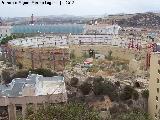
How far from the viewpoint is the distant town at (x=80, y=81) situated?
1360 centimetres

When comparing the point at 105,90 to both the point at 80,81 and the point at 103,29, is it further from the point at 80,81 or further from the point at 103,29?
the point at 103,29

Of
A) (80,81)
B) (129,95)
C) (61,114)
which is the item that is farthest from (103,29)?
(61,114)

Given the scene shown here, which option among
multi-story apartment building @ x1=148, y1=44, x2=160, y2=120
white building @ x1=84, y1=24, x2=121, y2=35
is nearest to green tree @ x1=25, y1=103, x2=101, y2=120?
multi-story apartment building @ x1=148, y1=44, x2=160, y2=120

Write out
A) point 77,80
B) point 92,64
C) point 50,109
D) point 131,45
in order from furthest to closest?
1. point 131,45
2. point 92,64
3. point 77,80
4. point 50,109

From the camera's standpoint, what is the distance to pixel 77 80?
21453 millimetres

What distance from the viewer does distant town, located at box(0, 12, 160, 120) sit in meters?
13.6

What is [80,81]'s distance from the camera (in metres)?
21.7

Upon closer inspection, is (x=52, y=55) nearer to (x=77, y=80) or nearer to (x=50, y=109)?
(x=77, y=80)

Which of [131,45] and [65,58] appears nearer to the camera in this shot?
[65,58]

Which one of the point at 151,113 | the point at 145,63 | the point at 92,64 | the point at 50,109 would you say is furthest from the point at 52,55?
the point at 50,109

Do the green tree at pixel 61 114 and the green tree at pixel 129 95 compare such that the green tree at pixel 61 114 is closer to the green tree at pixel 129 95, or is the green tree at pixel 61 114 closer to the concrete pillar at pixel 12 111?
the concrete pillar at pixel 12 111

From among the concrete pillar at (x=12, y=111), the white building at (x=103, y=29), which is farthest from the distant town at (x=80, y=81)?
the white building at (x=103, y=29)

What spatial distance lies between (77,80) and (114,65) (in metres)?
7.89

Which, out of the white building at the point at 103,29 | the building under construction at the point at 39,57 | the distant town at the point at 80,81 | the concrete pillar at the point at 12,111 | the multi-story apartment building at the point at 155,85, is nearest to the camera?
the distant town at the point at 80,81
